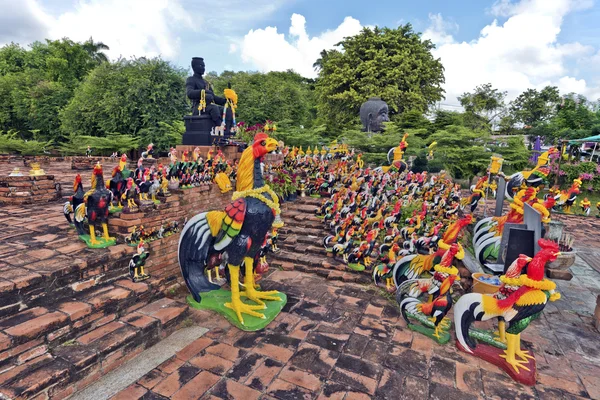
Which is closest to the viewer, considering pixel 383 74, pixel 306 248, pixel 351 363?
pixel 351 363

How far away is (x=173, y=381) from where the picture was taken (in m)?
3.19

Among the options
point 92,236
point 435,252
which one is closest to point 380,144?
point 435,252

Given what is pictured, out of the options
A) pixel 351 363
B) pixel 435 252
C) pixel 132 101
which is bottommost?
pixel 351 363

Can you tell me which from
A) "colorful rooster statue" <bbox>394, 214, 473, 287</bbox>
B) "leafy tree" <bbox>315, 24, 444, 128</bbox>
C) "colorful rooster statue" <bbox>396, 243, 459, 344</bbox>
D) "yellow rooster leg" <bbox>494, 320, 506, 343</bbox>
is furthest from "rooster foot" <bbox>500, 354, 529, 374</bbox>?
"leafy tree" <bbox>315, 24, 444, 128</bbox>

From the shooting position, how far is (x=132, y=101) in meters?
16.3

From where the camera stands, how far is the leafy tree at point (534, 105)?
94.6 feet

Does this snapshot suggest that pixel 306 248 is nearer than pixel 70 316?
No

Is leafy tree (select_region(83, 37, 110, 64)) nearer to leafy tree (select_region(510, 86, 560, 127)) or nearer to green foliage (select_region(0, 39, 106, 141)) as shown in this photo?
green foliage (select_region(0, 39, 106, 141))

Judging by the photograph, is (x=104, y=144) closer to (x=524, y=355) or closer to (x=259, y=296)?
(x=259, y=296)

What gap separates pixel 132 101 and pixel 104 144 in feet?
8.63

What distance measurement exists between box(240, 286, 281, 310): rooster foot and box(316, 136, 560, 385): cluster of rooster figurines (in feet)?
5.64

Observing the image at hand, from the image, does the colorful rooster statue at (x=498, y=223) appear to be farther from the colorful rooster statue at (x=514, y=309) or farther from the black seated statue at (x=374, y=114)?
the black seated statue at (x=374, y=114)

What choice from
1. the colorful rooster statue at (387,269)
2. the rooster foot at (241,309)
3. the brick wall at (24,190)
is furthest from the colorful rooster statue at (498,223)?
the brick wall at (24,190)

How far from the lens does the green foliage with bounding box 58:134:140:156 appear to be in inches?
602
